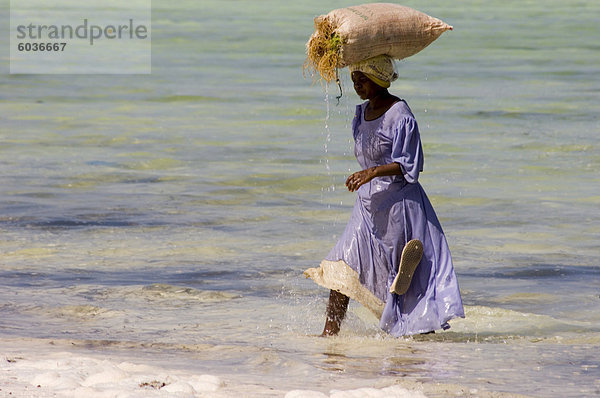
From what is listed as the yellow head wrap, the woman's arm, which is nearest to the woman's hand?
the woman's arm

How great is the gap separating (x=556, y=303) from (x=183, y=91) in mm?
12912

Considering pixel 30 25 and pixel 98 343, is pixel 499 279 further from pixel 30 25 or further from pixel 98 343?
pixel 30 25

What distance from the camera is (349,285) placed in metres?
5.55

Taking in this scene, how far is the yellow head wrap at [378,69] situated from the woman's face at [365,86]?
0.02 meters

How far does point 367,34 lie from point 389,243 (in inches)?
39.5

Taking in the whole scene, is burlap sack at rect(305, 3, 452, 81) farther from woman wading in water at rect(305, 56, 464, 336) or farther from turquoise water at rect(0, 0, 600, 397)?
turquoise water at rect(0, 0, 600, 397)

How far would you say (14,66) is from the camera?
23.8 m

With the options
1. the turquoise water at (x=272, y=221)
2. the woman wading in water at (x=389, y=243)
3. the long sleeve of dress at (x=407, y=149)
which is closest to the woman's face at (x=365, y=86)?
the woman wading in water at (x=389, y=243)

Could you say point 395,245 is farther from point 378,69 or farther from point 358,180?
point 378,69

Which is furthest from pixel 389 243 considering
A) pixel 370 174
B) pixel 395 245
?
pixel 370 174

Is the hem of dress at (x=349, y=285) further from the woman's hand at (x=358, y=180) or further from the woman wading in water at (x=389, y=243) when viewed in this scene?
the woman's hand at (x=358, y=180)

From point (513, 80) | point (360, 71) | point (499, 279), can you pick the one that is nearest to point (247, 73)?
point (513, 80)

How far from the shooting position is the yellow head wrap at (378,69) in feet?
17.8

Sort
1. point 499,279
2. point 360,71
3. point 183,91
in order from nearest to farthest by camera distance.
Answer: point 360,71 < point 499,279 < point 183,91
